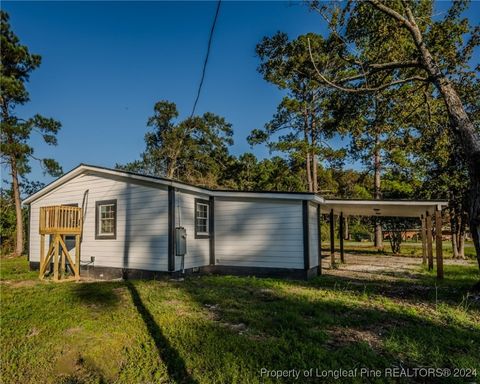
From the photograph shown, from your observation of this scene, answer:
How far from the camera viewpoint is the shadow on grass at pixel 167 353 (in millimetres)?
3385

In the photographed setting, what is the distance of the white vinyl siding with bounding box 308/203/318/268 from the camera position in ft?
34.3

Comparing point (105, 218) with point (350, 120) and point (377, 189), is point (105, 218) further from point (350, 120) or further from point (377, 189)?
point (377, 189)

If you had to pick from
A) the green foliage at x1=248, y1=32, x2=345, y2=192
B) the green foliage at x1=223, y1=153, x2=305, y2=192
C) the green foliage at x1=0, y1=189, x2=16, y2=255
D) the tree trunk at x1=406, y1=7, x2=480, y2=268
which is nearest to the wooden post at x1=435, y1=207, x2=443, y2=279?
the tree trunk at x1=406, y1=7, x2=480, y2=268

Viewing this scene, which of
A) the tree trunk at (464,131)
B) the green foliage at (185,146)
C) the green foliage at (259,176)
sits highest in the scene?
the green foliage at (185,146)

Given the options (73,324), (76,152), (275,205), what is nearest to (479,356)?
(73,324)

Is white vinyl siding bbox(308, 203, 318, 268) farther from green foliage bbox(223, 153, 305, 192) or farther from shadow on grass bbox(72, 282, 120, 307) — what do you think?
green foliage bbox(223, 153, 305, 192)

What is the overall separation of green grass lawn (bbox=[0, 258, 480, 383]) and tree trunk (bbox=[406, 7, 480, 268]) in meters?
1.83

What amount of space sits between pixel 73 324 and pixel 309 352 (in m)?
3.73

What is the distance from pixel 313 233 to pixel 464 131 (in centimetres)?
540

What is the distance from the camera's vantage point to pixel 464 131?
7.10m

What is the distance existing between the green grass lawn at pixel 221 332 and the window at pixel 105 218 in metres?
2.69

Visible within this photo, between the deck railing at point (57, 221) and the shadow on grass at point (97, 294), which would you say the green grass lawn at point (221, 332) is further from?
the deck railing at point (57, 221)

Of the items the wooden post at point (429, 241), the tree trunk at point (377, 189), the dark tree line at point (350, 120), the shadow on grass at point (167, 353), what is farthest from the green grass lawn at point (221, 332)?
the tree trunk at point (377, 189)

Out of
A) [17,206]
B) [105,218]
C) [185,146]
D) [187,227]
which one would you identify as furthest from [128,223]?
[185,146]
